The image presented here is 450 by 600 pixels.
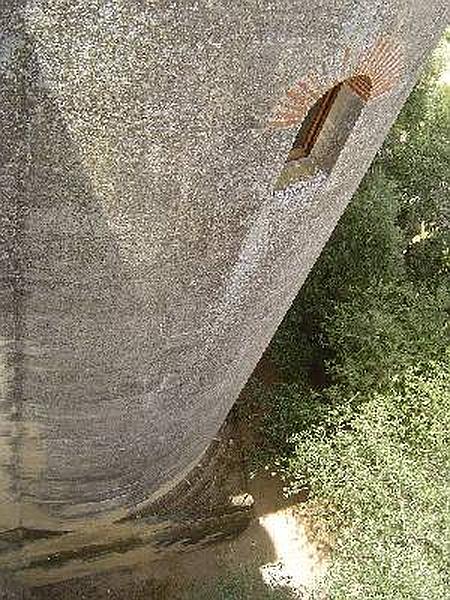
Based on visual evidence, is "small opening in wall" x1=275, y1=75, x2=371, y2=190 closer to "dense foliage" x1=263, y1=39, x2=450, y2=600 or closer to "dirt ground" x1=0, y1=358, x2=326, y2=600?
→ "dense foliage" x1=263, y1=39, x2=450, y2=600

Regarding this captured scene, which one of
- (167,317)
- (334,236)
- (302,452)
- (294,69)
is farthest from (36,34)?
(334,236)

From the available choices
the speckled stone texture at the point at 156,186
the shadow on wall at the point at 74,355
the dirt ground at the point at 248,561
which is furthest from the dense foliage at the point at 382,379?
the speckled stone texture at the point at 156,186

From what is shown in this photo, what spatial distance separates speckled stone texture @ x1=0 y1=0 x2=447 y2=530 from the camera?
2.86m

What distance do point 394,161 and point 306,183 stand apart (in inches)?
197

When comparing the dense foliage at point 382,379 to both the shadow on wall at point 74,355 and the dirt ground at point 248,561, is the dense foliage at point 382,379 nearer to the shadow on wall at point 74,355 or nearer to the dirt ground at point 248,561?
the dirt ground at point 248,561

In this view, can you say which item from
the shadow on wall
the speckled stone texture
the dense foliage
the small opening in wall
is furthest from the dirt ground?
the small opening in wall

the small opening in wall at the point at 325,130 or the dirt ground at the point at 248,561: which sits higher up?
Answer: the small opening in wall at the point at 325,130

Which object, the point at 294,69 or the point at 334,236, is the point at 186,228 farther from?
the point at 334,236

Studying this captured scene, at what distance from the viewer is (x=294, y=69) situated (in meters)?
3.18

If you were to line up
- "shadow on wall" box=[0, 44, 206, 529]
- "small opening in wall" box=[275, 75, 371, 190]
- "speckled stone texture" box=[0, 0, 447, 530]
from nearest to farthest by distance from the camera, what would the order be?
"speckled stone texture" box=[0, 0, 447, 530]
"shadow on wall" box=[0, 44, 206, 529]
"small opening in wall" box=[275, 75, 371, 190]

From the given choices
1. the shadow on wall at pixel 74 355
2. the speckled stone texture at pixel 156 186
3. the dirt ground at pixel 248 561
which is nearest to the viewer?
the speckled stone texture at pixel 156 186

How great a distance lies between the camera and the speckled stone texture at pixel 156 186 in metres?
2.86

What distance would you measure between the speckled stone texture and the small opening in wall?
0.22 ft

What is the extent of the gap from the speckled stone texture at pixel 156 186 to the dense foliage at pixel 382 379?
1.94 metres
